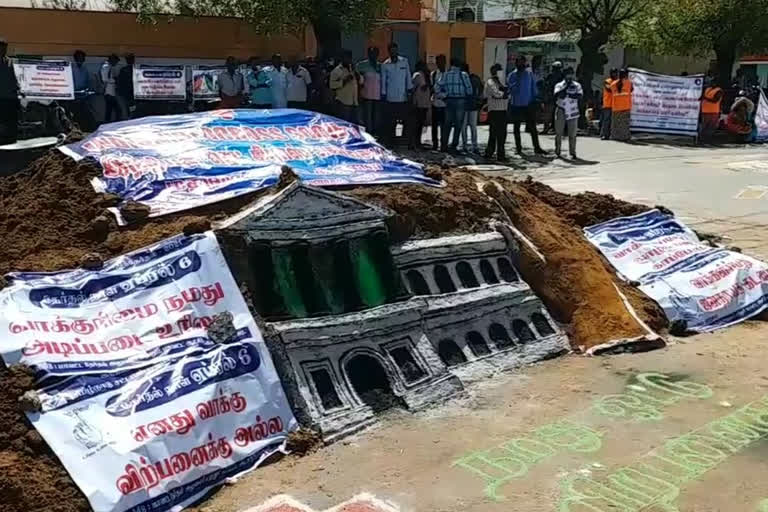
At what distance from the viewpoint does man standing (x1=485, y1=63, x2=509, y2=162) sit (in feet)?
53.6

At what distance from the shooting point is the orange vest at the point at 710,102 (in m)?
22.2

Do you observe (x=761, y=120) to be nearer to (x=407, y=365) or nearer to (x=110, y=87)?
(x=110, y=87)

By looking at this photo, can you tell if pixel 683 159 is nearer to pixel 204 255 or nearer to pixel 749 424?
pixel 749 424

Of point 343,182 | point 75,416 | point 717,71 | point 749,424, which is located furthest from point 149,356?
point 717,71

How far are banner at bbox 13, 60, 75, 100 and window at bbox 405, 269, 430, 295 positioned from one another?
11893mm

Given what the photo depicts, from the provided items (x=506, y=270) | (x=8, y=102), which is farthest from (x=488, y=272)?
(x=8, y=102)

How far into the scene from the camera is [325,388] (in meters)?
5.42

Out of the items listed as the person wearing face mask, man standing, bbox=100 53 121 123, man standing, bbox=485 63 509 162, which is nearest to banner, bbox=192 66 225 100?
man standing, bbox=100 53 121 123

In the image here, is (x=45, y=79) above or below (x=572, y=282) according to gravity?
above

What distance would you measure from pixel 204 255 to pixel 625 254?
4.20 m

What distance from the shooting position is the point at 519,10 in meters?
29.8

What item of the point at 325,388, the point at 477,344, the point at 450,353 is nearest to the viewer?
the point at 325,388

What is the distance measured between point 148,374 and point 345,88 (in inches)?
468

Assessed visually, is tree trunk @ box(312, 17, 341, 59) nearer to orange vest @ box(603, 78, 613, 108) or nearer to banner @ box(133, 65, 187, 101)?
banner @ box(133, 65, 187, 101)
